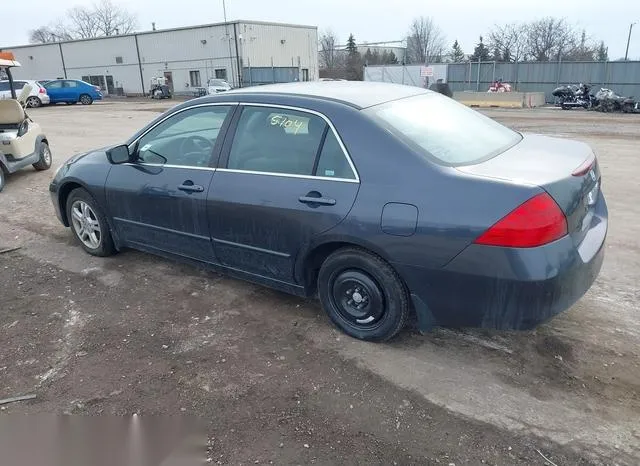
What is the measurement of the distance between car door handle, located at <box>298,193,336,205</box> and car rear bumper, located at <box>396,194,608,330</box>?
58 centimetres

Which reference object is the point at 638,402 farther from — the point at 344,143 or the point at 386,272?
the point at 344,143

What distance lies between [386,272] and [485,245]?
2.10 ft

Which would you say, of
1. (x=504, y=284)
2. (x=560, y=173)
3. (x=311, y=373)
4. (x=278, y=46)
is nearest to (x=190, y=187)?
(x=311, y=373)

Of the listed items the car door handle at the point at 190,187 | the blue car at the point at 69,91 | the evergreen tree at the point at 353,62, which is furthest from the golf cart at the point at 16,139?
the evergreen tree at the point at 353,62

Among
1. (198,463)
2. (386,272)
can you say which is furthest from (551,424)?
(198,463)

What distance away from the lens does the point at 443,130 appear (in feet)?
11.3

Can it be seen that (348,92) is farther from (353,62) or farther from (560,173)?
(353,62)

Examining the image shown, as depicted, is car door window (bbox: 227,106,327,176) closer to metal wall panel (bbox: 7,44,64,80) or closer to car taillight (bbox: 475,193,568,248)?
car taillight (bbox: 475,193,568,248)

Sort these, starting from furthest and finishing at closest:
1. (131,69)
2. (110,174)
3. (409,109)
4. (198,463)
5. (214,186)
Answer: (131,69) → (110,174) → (214,186) → (409,109) → (198,463)

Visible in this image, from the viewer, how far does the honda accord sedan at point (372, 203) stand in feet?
9.06

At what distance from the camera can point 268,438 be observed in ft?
8.59

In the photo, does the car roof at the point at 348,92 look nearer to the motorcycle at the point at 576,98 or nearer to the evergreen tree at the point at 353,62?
the motorcycle at the point at 576,98

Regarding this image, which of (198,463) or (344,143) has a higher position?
(344,143)

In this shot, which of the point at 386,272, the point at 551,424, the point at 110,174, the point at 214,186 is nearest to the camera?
the point at 551,424
